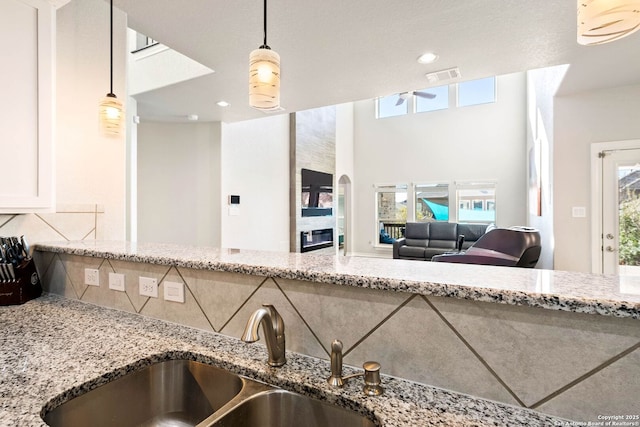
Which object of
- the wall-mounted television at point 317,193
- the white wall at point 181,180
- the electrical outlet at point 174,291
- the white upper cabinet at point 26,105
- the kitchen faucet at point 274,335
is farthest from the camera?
the wall-mounted television at point 317,193

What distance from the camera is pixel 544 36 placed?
2.39 m

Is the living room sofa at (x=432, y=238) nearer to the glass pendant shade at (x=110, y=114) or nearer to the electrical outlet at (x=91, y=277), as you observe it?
the glass pendant shade at (x=110, y=114)

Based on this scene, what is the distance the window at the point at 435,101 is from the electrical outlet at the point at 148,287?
7.74 m

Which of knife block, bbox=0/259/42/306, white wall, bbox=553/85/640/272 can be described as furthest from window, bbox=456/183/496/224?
knife block, bbox=0/259/42/306

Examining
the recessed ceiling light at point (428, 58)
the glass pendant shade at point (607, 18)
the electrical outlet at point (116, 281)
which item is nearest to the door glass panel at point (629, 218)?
the recessed ceiling light at point (428, 58)

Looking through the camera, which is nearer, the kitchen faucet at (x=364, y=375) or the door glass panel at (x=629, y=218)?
the kitchen faucet at (x=364, y=375)

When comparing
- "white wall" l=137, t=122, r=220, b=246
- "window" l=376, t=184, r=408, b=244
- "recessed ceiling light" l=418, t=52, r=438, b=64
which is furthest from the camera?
"window" l=376, t=184, r=408, b=244

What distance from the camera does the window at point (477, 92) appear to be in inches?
290

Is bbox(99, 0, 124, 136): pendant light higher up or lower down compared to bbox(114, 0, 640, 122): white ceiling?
lower down

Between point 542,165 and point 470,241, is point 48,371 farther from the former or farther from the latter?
point 470,241

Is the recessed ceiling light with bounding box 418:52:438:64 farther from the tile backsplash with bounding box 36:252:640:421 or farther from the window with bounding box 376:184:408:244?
the window with bounding box 376:184:408:244

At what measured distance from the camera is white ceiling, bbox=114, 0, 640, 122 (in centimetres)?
210

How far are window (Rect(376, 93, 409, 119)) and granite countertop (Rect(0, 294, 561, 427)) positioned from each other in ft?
26.3

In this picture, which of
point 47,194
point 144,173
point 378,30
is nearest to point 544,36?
point 378,30
